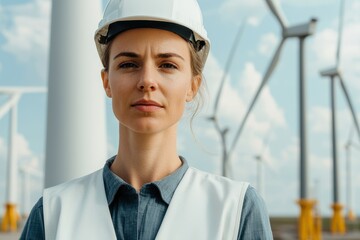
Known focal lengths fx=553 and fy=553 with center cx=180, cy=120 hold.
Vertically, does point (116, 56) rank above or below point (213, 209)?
above

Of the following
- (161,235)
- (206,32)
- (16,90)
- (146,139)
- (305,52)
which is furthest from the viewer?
(16,90)

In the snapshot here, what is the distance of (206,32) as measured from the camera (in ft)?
8.05

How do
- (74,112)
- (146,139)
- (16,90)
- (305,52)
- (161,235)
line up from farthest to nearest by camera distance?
(16,90) → (305,52) → (74,112) → (146,139) → (161,235)

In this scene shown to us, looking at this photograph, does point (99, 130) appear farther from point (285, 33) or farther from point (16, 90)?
point (16, 90)

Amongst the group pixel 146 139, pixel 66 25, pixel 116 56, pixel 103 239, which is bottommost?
pixel 103 239

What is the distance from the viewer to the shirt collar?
2.25 meters

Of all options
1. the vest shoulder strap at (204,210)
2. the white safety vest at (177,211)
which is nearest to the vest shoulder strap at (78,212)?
the white safety vest at (177,211)

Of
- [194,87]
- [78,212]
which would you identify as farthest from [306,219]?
[78,212]

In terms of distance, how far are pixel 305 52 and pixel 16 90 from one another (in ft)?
49.6

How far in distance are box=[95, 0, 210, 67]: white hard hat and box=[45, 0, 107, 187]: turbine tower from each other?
221 cm

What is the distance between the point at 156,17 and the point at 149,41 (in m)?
0.10

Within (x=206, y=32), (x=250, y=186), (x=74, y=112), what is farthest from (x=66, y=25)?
(x=250, y=186)

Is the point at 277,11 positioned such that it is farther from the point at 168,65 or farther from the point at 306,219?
the point at 168,65

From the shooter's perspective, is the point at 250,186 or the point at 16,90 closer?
the point at 250,186
